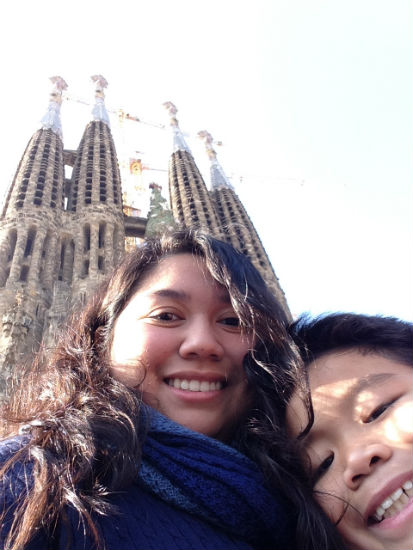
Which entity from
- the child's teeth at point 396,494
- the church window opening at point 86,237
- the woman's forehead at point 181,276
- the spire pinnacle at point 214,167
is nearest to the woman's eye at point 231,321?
the woman's forehead at point 181,276

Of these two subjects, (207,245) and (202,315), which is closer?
(202,315)

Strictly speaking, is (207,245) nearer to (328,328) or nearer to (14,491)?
(328,328)

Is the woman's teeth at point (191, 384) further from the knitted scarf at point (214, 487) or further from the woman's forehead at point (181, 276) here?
the woman's forehead at point (181, 276)

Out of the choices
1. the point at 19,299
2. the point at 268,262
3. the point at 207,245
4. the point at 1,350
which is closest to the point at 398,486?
the point at 207,245

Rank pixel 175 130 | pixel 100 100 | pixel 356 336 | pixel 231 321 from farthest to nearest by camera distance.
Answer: pixel 175 130
pixel 100 100
pixel 231 321
pixel 356 336

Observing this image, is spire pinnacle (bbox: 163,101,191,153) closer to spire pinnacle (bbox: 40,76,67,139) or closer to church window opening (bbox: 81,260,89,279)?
spire pinnacle (bbox: 40,76,67,139)

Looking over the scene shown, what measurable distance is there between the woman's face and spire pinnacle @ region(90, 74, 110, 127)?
30139 mm

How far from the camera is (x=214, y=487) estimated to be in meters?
1.87

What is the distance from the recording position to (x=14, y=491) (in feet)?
5.42

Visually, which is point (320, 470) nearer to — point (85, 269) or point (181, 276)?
point (181, 276)

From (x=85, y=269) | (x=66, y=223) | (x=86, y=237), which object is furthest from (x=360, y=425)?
(x=66, y=223)

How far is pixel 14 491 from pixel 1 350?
492 inches

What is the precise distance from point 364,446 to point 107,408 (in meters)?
1.08

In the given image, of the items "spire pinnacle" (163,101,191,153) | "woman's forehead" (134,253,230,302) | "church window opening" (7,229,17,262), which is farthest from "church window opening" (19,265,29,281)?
"spire pinnacle" (163,101,191,153)
